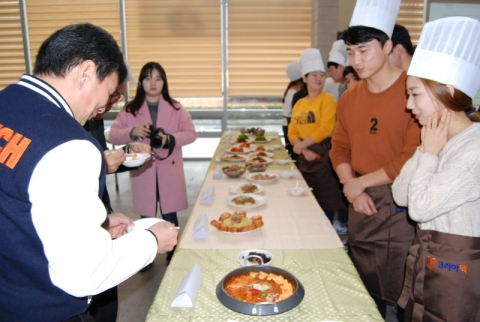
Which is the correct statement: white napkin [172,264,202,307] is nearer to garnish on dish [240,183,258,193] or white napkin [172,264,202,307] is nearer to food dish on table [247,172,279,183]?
garnish on dish [240,183,258,193]

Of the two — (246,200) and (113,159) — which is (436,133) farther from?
(113,159)

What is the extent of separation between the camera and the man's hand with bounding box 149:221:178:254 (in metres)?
0.95

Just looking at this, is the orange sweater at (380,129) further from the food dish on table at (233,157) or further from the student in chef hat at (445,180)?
the food dish on table at (233,157)

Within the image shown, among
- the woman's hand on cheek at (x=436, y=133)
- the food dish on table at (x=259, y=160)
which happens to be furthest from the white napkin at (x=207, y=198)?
the woman's hand on cheek at (x=436, y=133)

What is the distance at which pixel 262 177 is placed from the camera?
7.55ft

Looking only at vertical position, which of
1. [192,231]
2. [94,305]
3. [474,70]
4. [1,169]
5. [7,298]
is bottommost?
[94,305]

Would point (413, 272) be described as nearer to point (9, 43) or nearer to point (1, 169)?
point (1, 169)

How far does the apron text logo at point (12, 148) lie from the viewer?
721 millimetres

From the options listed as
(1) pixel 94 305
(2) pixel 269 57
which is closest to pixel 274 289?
(1) pixel 94 305

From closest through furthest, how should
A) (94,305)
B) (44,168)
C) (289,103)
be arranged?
(44,168) < (94,305) < (289,103)

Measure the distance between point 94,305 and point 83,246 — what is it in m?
0.88

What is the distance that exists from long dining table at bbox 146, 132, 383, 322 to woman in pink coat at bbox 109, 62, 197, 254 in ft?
2.51

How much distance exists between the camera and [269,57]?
18.1 ft

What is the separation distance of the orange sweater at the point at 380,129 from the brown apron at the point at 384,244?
13cm
